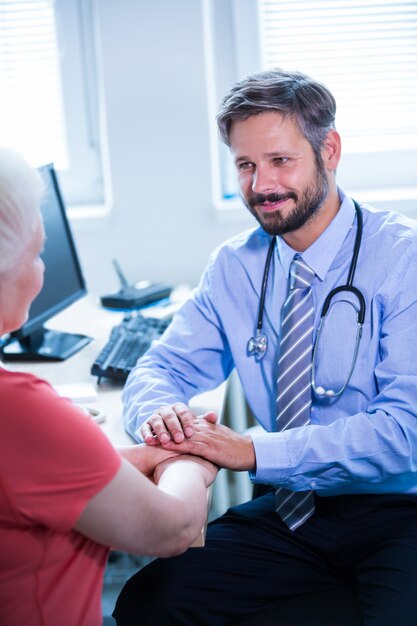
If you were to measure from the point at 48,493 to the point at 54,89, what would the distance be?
2.27 m

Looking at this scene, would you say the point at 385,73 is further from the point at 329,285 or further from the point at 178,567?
the point at 178,567

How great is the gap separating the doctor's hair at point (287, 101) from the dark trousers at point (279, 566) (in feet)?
2.62

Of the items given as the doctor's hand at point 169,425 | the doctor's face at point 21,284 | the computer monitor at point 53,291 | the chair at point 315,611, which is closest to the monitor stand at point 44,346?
the computer monitor at point 53,291

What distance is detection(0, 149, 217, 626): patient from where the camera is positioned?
1.01 m

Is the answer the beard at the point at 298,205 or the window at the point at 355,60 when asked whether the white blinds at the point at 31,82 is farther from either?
the beard at the point at 298,205

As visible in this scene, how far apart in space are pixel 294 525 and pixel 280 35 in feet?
5.88

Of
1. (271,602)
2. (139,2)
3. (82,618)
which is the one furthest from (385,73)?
(82,618)

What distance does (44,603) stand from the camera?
3.61 feet

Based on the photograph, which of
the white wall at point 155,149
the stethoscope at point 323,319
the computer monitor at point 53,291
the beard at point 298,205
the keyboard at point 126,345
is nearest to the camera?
the stethoscope at point 323,319

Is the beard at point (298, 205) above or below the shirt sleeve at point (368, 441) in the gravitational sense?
above

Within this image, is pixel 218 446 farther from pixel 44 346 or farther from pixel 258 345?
pixel 44 346

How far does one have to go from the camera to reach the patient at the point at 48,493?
1015mm

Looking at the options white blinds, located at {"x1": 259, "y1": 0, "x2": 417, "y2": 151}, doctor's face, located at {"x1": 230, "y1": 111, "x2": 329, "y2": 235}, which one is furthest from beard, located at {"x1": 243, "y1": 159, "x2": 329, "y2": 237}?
white blinds, located at {"x1": 259, "y1": 0, "x2": 417, "y2": 151}

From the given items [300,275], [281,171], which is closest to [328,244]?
[300,275]
